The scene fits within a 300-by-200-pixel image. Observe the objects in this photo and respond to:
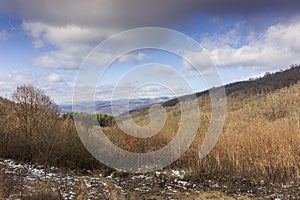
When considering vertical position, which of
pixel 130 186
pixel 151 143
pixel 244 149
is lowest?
pixel 130 186

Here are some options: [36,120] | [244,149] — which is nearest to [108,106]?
[36,120]

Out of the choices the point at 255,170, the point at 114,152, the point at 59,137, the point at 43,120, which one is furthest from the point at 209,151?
the point at 43,120

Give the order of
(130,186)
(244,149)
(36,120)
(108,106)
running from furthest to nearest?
(36,120)
(244,149)
(108,106)
(130,186)

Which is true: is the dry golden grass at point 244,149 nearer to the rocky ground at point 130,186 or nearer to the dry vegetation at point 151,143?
the dry vegetation at point 151,143

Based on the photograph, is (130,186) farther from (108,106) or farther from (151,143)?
(151,143)

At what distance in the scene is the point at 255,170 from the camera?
8.36 metres

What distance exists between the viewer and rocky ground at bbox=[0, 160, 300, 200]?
20.8 ft

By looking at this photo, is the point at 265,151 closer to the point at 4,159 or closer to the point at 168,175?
the point at 168,175

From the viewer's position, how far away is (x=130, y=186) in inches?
297

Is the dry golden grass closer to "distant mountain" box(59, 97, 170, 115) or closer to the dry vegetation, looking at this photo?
the dry vegetation

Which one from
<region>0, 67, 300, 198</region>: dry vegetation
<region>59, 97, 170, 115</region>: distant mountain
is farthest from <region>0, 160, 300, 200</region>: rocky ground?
<region>59, 97, 170, 115</region>: distant mountain

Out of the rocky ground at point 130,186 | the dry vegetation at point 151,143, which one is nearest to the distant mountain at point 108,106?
the dry vegetation at point 151,143

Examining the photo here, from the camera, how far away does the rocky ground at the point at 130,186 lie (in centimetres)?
634

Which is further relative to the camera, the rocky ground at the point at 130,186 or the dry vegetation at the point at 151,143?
the dry vegetation at the point at 151,143
